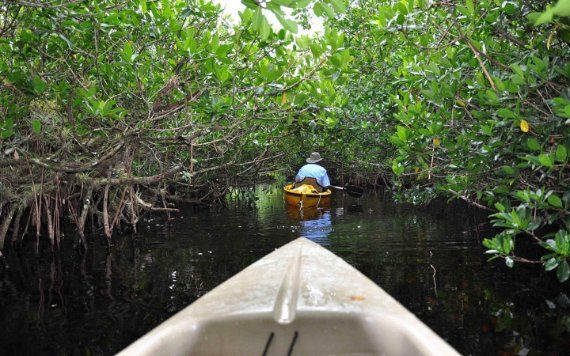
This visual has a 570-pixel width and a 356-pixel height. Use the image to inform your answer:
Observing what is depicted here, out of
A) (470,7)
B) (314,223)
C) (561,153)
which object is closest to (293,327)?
(561,153)

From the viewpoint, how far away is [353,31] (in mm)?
7152

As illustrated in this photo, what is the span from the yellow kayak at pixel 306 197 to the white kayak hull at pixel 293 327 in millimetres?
8228

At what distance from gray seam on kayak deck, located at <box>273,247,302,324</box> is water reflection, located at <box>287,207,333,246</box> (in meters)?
4.06

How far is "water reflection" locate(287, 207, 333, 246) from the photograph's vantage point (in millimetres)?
6887

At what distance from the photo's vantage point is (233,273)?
4855 millimetres

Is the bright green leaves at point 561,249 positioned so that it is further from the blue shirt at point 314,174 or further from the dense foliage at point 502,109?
the blue shirt at point 314,174

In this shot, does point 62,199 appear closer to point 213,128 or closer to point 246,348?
point 213,128

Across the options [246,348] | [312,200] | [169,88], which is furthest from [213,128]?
[312,200]

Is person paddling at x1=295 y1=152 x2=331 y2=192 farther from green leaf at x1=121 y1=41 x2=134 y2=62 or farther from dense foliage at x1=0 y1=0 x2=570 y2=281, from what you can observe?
green leaf at x1=121 y1=41 x2=134 y2=62

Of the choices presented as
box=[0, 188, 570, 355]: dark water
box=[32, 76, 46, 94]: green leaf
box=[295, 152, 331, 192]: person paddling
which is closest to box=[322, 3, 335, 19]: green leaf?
box=[0, 188, 570, 355]: dark water

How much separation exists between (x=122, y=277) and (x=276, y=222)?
4242 mm

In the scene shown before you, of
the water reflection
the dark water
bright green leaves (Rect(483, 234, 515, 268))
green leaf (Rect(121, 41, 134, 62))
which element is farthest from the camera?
the water reflection

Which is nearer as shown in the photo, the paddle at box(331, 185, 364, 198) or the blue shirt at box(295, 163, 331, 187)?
the blue shirt at box(295, 163, 331, 187)

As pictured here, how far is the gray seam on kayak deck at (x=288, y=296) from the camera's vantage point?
1.78 m
